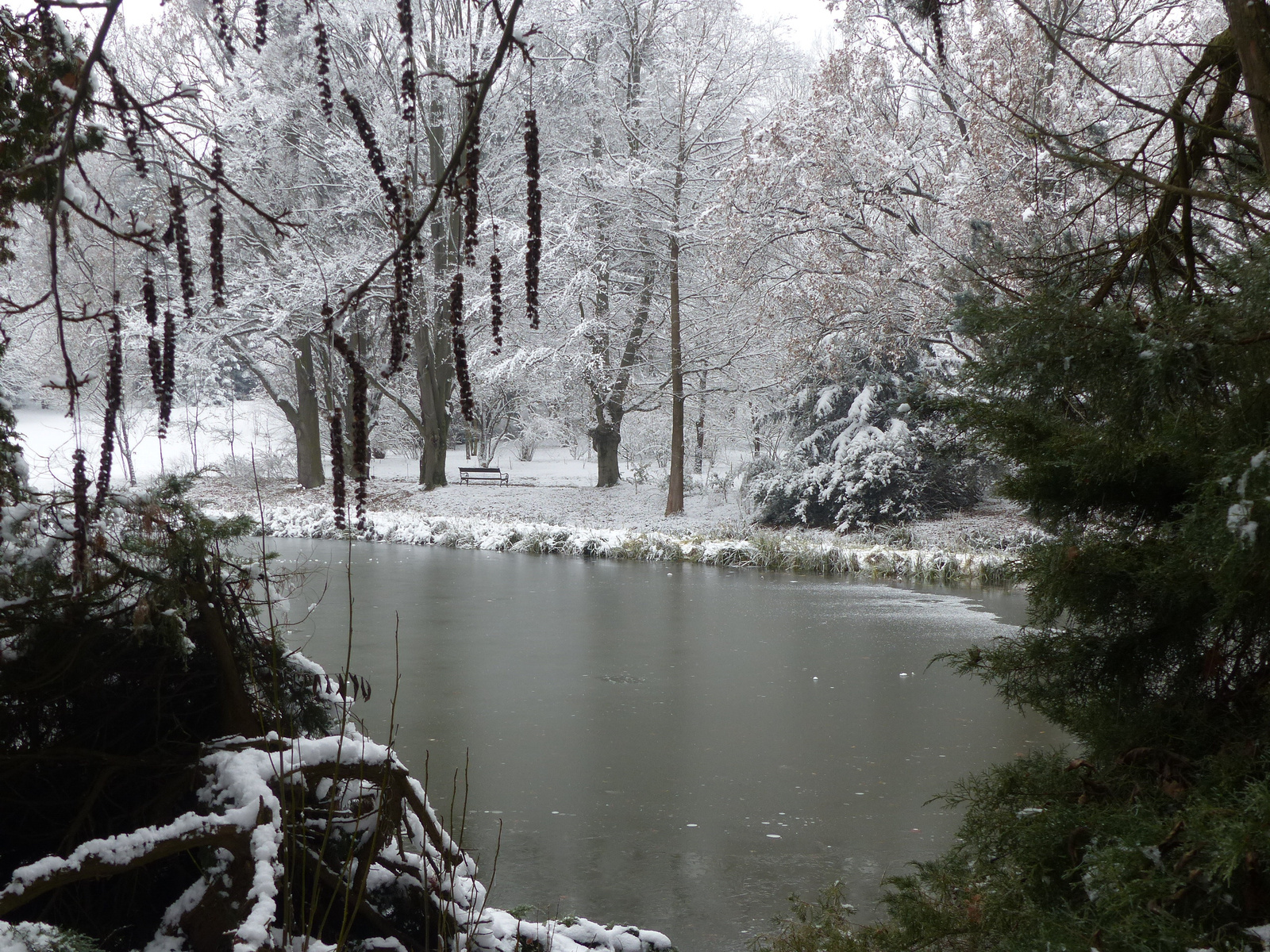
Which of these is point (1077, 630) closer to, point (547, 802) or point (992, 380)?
point (992, 380)

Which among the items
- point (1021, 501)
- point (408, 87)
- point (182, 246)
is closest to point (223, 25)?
point (182, 246)

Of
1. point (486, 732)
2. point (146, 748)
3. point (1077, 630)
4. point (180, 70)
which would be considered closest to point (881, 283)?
point (486, 732)

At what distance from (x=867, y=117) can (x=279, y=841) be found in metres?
13.2

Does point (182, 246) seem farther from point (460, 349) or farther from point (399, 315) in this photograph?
point (460, 349)

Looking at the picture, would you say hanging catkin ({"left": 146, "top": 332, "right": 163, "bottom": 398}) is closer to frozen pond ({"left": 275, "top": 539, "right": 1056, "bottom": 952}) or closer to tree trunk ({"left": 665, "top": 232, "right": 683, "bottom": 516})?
frozen pond ({"left": 275, "top": 539, "right": 1056, "bottom": 952})

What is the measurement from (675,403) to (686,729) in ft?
41.4

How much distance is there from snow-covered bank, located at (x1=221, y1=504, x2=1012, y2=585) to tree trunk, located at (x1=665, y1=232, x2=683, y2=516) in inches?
62.7

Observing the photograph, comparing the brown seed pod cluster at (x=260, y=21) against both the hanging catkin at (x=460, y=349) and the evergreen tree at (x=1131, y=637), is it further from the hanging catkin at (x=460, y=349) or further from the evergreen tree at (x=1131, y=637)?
the evergreen tree at (x=1131, y=637)

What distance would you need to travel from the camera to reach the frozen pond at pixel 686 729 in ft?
14.2

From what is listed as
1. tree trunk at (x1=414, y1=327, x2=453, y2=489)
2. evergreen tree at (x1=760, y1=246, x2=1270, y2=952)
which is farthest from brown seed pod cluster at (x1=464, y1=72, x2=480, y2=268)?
tree trunk at (x1=414, y1=327, x2=453, y2=489)

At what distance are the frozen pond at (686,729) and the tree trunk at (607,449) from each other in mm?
9132

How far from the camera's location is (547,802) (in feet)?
17.0

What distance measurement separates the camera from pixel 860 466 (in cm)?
1599

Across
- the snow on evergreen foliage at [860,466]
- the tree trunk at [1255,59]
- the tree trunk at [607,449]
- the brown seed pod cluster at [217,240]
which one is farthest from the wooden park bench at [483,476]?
the tree trunk at [1255,59]
